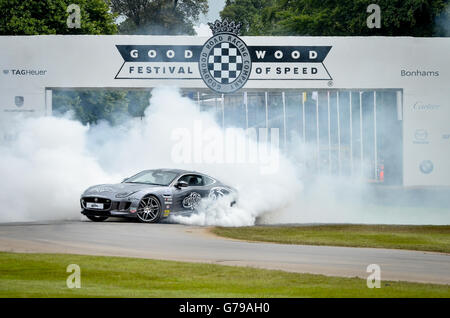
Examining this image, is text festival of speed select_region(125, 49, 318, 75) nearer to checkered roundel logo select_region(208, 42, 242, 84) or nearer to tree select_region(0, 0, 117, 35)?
checkered roundel logo select_region(208, 42, 242, 84)

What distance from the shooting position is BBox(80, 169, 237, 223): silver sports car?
17.1 m

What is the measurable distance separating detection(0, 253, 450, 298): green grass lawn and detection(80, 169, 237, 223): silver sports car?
5168 mm

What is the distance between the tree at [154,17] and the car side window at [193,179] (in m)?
33.1

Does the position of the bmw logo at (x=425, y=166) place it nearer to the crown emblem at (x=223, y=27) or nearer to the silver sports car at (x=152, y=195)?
the crown emblem at (x=223, y=27)

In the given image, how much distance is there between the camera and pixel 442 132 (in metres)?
23.9

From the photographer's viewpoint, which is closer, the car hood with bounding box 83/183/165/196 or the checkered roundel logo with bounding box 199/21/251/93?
the car hood with bounding box 83/183/165/196

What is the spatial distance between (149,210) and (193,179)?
1.53 metres

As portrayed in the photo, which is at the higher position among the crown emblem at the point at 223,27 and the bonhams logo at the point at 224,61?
the crown emblem at the point at 223,27

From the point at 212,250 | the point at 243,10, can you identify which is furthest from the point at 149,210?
the point at 243,10

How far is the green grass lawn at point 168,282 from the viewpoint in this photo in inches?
360

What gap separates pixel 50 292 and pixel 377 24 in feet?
47.8

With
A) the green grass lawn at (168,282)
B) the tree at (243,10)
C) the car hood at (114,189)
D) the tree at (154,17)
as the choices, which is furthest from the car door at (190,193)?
the tree at (243,10)

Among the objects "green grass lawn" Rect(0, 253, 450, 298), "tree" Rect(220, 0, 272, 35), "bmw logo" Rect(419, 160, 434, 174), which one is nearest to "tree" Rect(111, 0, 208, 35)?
"tree" Rect(220, 0, 272, 35)
